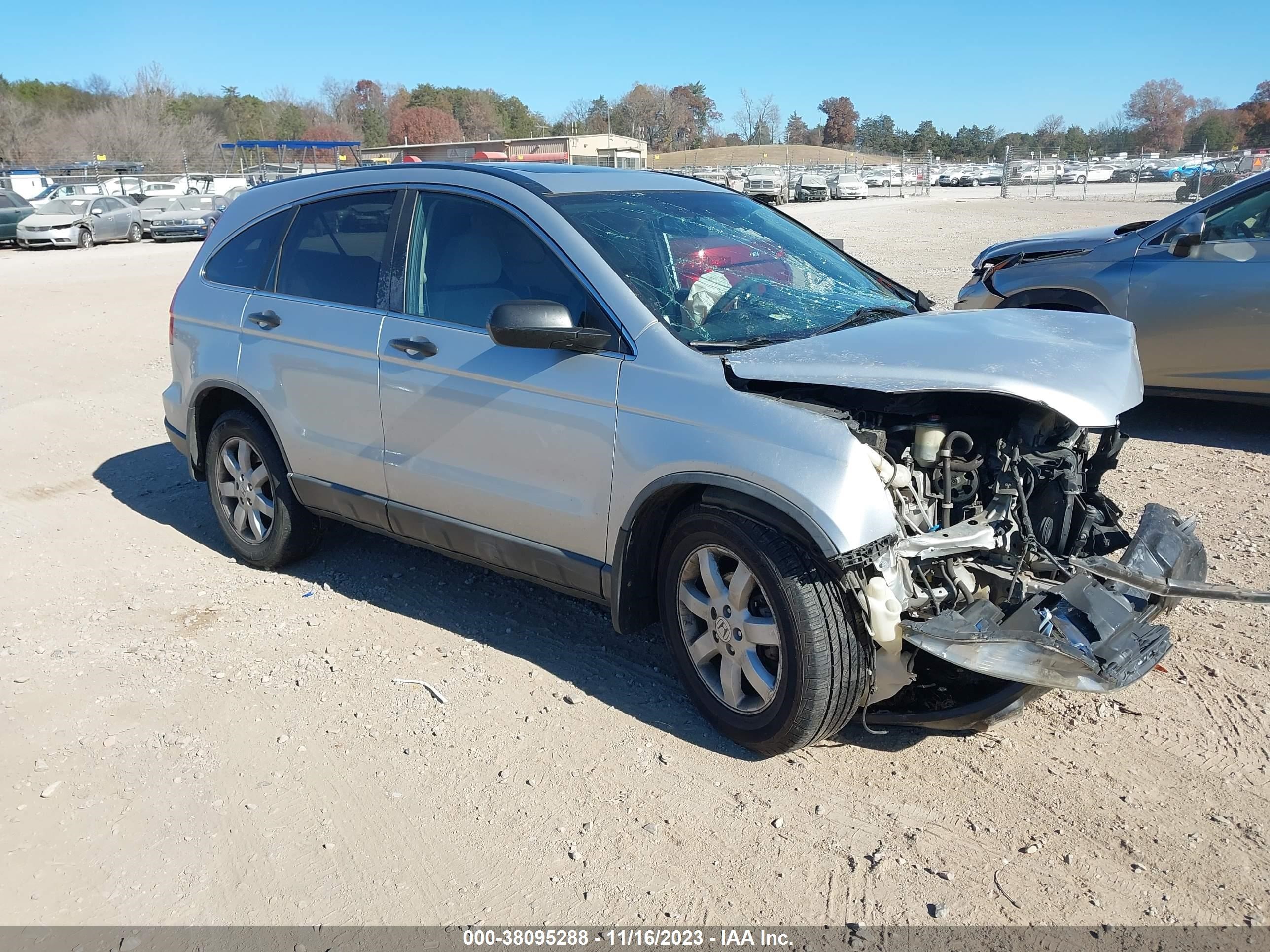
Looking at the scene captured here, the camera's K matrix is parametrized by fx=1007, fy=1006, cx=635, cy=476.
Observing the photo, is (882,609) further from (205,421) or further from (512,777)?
(205,421)

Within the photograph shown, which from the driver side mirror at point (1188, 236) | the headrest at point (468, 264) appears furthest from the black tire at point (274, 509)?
the driver side mirror at point (1188, 236)

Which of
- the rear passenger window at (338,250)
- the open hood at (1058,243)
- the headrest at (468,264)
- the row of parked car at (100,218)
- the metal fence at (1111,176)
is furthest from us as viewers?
the metal fence at (1111,176)

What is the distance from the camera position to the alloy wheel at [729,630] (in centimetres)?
339

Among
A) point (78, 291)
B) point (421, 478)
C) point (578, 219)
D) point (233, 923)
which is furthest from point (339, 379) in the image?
point (78, 291)

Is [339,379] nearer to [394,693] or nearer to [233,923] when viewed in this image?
[394,693]

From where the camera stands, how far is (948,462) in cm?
331

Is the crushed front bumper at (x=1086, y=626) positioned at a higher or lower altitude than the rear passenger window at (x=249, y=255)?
lower

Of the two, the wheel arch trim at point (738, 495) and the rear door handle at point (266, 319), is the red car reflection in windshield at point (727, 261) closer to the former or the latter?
the wheel arch trim at point (738, 495)

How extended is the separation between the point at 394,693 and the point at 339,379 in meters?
1.47

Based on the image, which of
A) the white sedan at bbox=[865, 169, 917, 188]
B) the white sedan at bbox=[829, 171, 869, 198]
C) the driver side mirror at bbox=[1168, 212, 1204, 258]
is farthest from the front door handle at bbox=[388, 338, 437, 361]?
the white sedan at bbox=[865, 169, 917, 188]

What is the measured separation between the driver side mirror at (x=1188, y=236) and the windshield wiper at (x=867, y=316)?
3.45 m

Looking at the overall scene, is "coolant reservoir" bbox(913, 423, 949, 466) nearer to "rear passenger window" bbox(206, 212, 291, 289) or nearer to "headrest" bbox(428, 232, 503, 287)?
"headrest" bbox(428, 232, 503, 287)

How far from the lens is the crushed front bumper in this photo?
3.01 metres

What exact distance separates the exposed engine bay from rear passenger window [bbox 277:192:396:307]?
217cm
